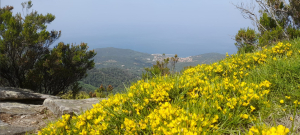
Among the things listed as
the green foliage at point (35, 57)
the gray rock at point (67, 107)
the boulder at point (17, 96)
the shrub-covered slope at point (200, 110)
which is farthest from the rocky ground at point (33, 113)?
the green foliage at point (35, 57)

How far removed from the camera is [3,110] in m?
5.88

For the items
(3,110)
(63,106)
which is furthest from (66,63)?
(63,106)

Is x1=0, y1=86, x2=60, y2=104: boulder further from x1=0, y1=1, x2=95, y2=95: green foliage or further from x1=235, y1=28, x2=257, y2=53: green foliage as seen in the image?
x1=235, y1=28, x2=257, y2=53: green foliage

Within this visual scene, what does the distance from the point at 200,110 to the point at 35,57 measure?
42.3 feet

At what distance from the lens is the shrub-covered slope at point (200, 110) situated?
2084 millimetres

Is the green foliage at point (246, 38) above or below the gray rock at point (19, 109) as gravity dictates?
above

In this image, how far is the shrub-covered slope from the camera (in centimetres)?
208

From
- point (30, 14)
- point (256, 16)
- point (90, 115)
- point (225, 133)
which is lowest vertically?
point (225, 133)

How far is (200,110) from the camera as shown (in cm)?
239

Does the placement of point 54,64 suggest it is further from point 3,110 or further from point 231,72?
point 231,72

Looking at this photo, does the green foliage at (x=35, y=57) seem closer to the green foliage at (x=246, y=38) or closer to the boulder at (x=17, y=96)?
the boulder at (x=17, y=96)

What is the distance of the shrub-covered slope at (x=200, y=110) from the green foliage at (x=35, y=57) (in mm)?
10140

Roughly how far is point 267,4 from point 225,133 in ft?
34.6

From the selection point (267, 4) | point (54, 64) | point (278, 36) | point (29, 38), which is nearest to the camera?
point (278, 36)
